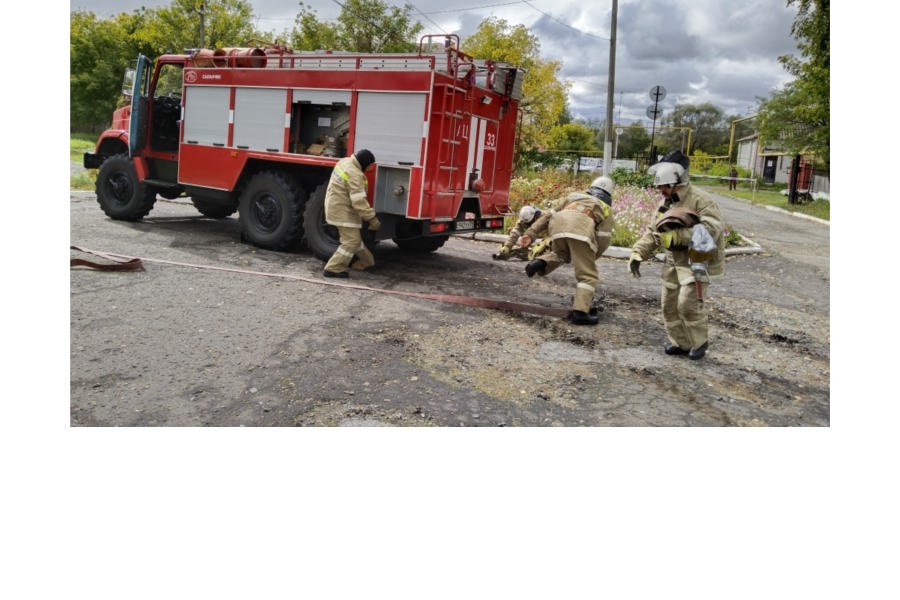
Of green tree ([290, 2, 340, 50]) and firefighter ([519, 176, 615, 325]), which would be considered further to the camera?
green tree ([290, 2, 340, 50])

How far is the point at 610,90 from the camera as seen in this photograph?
13.7 m

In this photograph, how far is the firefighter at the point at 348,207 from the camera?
655cm

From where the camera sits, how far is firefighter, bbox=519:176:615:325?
5.69 meters

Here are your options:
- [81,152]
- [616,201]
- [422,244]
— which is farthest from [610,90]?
[81,152]


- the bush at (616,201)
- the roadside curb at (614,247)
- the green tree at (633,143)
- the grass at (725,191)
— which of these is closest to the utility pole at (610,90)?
the bush at (616,201)

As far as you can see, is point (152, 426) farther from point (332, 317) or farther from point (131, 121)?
point (131, 121)

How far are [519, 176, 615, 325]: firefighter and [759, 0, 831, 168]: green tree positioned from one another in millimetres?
2969

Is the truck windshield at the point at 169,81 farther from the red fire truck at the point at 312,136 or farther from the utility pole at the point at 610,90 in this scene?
the utility pole at the point at 610,90

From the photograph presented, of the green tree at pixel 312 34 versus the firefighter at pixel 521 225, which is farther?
the green tree at pixel 312 34

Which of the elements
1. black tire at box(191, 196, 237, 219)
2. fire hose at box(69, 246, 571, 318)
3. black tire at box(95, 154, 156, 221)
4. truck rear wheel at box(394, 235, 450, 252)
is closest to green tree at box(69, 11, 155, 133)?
black tire at box(95, 154, 156, 221)

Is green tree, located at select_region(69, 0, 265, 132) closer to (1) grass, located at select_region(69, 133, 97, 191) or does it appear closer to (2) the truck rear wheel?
(1) grass, located at select_region(69, 133, 97, 191)

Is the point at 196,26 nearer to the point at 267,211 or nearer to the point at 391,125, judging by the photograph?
the point at 267,211

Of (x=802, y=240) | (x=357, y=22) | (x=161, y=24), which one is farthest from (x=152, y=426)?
(x=357, y=22)

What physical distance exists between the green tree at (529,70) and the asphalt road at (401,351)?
8294 mm
